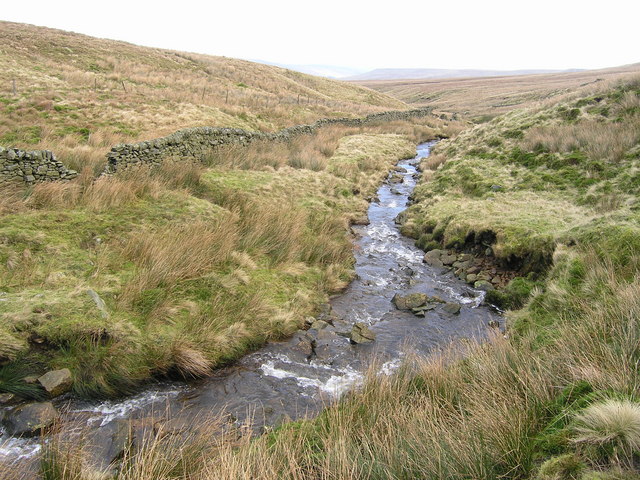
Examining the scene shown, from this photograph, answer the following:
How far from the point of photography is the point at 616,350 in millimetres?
3723

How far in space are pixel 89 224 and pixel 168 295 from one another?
10.2 ft

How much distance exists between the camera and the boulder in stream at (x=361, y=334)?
7315 mm

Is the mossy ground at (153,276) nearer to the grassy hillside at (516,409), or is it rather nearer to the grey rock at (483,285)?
the grassy hillside at (516,409)

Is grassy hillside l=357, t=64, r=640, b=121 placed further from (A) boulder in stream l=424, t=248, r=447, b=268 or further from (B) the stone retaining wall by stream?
(A) boulder in stream l=424, t=248, r=447, b=268

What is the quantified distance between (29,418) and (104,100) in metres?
20.1

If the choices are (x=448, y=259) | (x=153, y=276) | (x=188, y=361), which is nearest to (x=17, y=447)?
(x=188, y=361)

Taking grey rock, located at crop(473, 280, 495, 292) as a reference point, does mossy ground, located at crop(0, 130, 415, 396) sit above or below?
above

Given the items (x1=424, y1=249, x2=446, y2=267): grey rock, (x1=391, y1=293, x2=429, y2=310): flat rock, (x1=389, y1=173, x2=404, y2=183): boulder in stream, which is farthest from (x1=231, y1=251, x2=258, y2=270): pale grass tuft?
(x1=389, y1=173, x2=404, y2=183): boulder in stream

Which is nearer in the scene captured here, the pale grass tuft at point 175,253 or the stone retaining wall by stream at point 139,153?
the pale grass tuft at point 175,253

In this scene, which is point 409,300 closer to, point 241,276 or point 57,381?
point 241,276

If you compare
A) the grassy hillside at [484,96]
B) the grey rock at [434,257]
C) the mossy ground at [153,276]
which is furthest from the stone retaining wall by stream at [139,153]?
the grassy hillside at [484,96]

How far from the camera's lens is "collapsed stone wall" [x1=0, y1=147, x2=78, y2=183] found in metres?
9.09

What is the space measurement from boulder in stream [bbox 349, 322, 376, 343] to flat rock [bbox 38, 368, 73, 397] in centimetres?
455

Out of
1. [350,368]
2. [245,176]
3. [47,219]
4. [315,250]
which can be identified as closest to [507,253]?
[315,250]
